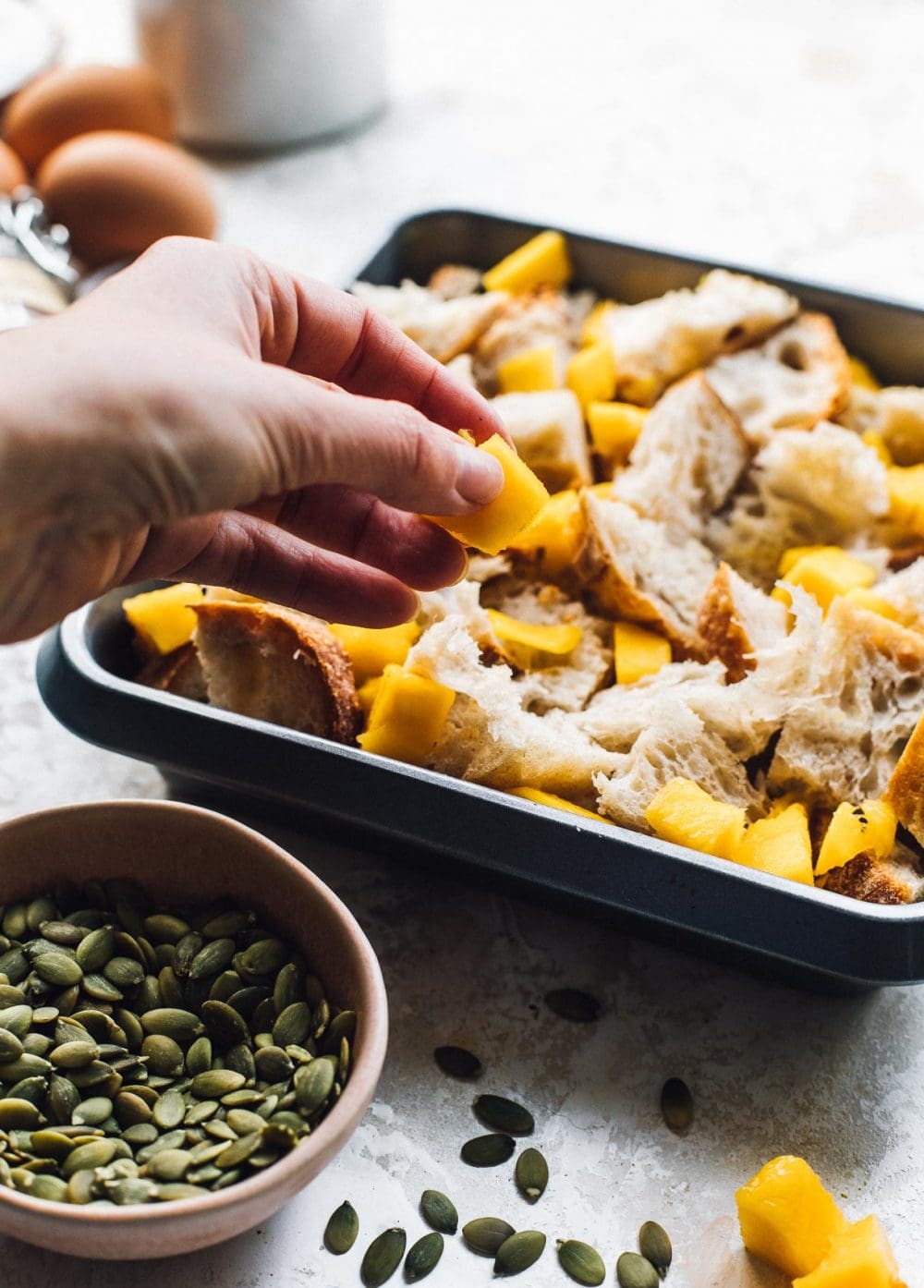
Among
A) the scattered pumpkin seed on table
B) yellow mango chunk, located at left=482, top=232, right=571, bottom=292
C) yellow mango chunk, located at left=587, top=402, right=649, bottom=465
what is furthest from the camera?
yellow mango chunk, located at left=482, top=232, right=571, bottom=292

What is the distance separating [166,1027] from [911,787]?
765 millimetres

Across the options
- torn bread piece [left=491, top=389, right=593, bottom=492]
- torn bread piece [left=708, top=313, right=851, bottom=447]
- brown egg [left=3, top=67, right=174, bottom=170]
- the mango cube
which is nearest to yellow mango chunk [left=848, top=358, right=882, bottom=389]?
torn bread piece [left=708, top=313, right=851, bottom=447]

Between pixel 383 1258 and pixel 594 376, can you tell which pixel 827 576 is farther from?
pixel 383 1258

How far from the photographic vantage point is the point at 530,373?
184 cm

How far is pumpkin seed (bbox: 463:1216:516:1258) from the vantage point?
3.85 feet

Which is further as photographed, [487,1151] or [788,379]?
[788,379]

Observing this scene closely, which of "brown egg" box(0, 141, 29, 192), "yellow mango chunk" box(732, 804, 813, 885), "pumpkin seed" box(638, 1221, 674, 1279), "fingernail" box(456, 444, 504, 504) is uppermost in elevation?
"fingernail" box(456, 444, 504, 504)

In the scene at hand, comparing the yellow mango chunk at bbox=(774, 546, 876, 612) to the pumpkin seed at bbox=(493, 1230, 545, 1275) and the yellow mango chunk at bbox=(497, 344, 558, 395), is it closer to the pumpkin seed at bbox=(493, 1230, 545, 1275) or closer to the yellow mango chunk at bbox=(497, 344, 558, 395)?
the yellow mango chunk at bbox=(497, 344, 558, 395)

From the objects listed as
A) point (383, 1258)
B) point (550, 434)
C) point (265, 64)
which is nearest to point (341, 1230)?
point (383, 1258)

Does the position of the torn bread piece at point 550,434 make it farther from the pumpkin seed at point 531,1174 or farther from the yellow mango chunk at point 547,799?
the pumpkin seed at point 531,1174

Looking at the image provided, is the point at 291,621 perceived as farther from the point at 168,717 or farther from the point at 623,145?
the point at 623,145

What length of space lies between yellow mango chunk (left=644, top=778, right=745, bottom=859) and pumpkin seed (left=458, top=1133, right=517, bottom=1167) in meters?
0.33

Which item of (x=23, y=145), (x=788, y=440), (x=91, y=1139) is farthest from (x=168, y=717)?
(x=23, y=145)

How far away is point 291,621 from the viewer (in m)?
1.40
